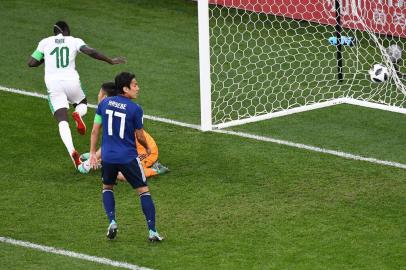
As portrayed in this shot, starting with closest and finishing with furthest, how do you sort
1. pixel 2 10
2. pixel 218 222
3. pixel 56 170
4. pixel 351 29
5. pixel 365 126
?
pixel 218 222
pixel 56 170
pixel 365 126
pixel 351 29
pixel 2 10

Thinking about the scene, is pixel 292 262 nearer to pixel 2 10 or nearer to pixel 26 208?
pixel 26 208

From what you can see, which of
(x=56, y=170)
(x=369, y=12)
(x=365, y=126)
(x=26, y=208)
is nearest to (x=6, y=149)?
(x=56, y=170)

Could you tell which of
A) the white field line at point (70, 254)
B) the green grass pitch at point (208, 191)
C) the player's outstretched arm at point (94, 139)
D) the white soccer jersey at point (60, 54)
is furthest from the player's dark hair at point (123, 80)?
the white soccer jersey at point (60, 54)

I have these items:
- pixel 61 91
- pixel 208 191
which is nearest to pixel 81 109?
pixel 61 91

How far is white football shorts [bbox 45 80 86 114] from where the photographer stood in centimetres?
1552

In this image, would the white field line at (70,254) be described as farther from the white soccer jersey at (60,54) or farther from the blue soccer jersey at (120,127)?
the white soccer jersey at (60,54)

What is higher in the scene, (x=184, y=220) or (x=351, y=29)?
(x=351, y=29)

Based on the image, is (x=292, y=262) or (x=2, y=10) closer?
(x=292, y=262)

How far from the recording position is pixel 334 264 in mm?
11922

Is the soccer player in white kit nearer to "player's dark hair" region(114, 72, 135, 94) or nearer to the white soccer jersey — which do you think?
the white soccer jersey

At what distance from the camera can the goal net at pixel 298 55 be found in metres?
17.6

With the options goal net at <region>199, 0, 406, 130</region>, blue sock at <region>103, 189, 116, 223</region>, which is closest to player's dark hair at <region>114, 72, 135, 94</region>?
blue sock at <region>103, 189, 116, 223</region>

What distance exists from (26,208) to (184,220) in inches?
70.4

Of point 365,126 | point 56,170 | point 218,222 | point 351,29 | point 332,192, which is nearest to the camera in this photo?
point 218,222
